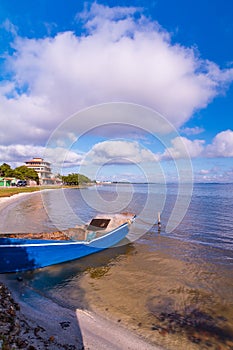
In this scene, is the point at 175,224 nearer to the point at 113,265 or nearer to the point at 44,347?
the point at 113,265

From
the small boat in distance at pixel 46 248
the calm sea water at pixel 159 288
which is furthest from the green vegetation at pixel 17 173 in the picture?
the small boat in distance at pixel 46 248

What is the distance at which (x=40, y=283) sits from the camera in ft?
33.5

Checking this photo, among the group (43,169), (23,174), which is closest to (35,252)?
(23,174)

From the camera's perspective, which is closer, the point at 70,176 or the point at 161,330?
the point at 161,330

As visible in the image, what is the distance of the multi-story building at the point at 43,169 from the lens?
5202 inches

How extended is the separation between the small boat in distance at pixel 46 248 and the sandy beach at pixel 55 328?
2236 mm

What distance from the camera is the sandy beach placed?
561 centimetres

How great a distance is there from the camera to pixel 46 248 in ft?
37.7

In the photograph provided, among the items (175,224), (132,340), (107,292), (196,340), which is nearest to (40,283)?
(107,292)

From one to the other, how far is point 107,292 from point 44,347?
447 cm

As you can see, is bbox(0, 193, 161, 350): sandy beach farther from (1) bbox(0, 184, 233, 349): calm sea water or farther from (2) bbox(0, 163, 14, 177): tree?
(2) bbox(0, 163, 14, 177): tree

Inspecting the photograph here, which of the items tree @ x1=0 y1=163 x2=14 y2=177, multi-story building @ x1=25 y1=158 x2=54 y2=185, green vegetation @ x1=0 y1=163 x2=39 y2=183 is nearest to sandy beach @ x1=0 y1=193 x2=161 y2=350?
tree @ x1=0 y1=163 x2=14 y2=177

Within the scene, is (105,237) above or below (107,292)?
above

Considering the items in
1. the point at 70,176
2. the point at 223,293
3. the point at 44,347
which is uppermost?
the point at 70,176
